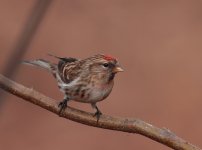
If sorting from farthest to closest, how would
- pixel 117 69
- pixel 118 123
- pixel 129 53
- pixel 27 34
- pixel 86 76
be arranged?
pixel 129 53
pixel 86 76
pixel 117 69
pixel 118 123
pixel 27 34

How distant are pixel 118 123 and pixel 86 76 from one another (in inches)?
31.0

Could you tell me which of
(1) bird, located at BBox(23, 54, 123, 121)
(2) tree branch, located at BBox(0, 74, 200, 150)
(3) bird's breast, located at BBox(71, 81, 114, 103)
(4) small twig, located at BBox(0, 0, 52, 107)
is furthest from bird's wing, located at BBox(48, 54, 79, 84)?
(4) small twig, located at BBox(0, 0, 52, 107)

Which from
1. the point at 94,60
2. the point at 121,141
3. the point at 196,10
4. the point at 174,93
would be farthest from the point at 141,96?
the point at 94,60

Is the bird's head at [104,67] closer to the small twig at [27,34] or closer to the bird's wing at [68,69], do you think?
the bird's wing at [68,69]

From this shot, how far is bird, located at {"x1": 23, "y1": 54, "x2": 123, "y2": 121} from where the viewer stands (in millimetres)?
3008

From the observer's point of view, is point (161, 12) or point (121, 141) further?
point (161, 12)

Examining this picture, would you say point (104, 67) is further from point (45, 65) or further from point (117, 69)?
point (45, 65)

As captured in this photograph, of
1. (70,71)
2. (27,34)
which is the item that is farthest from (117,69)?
(27,34)

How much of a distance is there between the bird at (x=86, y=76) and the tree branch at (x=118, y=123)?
16.7 inches

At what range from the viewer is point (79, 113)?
2.50m

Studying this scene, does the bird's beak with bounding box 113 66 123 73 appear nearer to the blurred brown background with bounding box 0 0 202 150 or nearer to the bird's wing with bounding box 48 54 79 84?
the bird's wing with bounding box 48 54 79 84

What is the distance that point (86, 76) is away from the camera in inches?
124

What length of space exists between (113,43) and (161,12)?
3.74 ft

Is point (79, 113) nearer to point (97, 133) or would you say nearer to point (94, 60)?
point (94, 60)
